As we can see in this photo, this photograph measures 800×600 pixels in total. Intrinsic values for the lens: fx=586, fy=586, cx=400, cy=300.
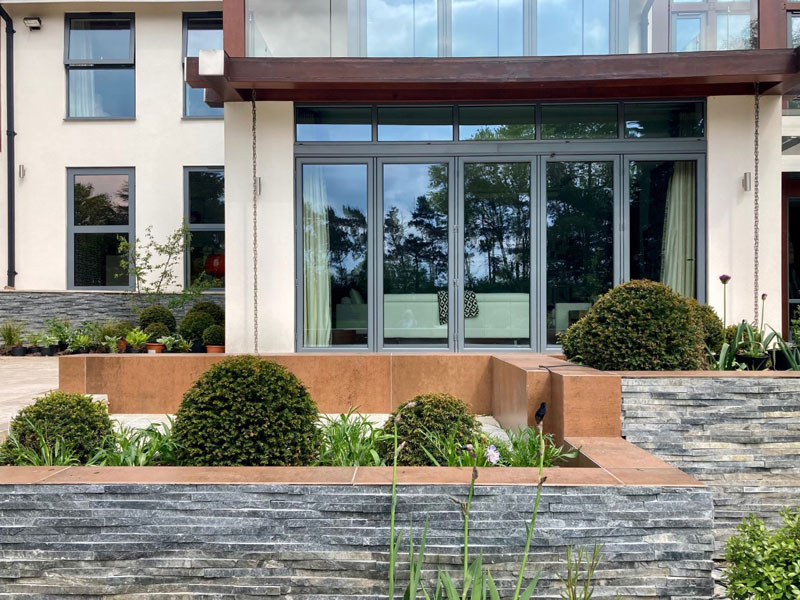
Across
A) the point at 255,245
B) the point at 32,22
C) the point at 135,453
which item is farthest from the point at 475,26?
the point at 32,22

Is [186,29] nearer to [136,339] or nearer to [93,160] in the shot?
[93,160]

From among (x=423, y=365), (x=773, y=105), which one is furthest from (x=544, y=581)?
(x=773, y=105)

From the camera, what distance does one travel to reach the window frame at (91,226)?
13.2 metres

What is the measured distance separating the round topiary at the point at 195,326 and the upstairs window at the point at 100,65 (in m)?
6.81

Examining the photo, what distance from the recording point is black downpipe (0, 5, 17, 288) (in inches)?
517

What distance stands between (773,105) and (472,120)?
12.4 feet

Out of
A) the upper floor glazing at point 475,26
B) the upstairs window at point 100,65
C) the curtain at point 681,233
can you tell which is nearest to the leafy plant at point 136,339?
the upper floor glazing at point 475,26

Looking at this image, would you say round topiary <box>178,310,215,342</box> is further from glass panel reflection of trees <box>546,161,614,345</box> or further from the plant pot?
the plant pot

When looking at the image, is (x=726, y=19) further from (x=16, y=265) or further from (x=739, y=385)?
(x=16, y=265)

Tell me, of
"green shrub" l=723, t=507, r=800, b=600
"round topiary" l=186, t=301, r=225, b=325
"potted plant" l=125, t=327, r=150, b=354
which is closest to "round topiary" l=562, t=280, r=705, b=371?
"green shrub" l=723, t=507, r=800, b=600

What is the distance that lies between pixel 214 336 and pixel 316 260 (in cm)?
188

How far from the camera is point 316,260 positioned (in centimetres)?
785

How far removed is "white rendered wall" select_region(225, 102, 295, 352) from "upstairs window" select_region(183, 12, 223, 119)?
6.47 metres

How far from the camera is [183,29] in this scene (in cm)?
1348
